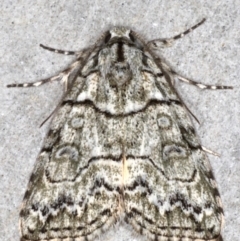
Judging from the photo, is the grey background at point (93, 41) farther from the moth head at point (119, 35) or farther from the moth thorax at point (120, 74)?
the moth thorax at point (120, 74)

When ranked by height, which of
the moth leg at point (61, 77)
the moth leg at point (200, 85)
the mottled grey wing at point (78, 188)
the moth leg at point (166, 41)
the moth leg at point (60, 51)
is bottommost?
the mottled grey wing at point (78, 188)

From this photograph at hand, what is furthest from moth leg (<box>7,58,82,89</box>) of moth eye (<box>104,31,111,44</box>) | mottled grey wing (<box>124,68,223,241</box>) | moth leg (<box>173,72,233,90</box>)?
moth leg (<box>173,72,233,90</box>)

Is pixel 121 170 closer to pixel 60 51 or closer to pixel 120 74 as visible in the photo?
pixel 120 74

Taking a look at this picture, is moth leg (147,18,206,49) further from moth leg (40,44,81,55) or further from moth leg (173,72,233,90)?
moth leg (40,44,81,55)

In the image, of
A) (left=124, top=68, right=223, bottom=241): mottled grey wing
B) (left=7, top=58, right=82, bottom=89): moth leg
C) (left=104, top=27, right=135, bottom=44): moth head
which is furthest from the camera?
(left=7, top=58, right=82, bottom=89): moth leg

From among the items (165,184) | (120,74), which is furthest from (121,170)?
(120,74)

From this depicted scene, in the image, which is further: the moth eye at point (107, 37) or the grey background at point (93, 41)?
the grey background at point (93, 41)

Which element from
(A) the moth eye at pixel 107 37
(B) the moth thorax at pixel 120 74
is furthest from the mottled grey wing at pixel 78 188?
(A) the moth eye at pixel 107 37
